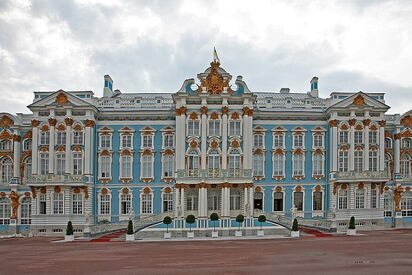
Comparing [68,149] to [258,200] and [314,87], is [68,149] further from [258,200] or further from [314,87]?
Answer: [314,87]

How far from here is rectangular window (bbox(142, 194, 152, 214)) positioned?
47.7 m

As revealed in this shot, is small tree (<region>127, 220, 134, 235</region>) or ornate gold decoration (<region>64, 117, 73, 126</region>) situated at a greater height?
ornate gold decoration (<region>64, 117, 73, 126</region>)

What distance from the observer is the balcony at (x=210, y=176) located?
44284 millimetres

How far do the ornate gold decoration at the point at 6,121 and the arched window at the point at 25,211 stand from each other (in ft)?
28.6

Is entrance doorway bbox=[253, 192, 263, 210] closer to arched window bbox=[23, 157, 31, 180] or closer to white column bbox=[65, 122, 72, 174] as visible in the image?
white column bbox=[65, 122, 72, 174]

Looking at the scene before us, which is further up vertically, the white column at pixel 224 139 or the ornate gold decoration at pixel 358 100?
the ornate gold decoration at pixel 358 100

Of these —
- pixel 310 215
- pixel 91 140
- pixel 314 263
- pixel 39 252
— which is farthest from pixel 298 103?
pixel 39 252

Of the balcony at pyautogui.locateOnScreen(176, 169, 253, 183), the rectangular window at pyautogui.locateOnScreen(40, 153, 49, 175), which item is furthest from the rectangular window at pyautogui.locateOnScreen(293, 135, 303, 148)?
the rectangular window at pyautogui.locateOnScreen(40, 153, 49, 175)

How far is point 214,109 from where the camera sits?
4644 cm

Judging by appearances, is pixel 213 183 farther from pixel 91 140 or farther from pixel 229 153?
pixel 91 140

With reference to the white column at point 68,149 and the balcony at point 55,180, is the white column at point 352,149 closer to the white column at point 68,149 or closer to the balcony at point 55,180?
the balcony at point 55,180

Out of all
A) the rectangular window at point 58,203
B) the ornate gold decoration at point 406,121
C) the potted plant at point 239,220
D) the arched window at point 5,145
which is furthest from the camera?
the ornate gold decoration at point 406,121

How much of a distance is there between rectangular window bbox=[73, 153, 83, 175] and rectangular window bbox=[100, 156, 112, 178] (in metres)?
2.44

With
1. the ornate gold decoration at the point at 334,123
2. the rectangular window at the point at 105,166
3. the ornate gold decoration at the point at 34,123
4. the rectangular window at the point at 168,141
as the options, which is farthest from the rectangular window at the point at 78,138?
the ornate gold decoration at the point at 334,123
